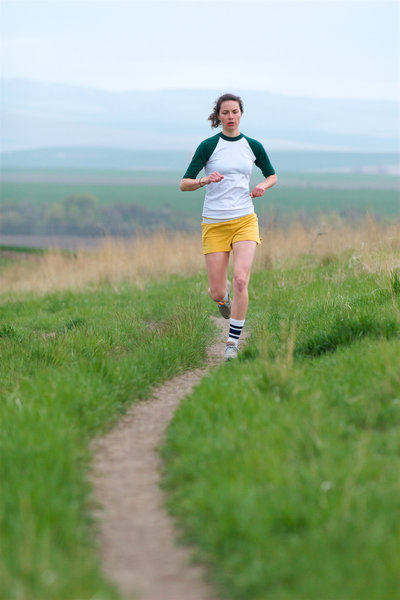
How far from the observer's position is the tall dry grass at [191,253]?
41.8 feet

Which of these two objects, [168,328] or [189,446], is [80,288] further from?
[189,446]

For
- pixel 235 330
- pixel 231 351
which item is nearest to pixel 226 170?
pixel 235 330

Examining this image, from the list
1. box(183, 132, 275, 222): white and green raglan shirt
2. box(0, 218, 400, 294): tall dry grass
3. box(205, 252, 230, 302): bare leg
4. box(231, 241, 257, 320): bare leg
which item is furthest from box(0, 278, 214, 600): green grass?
box(0, 218, 400, 294): tall dry grass

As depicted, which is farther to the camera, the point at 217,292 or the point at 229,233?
the point at 217,292

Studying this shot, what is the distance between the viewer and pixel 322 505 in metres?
3.49

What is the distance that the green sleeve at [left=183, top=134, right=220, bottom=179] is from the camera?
687cm

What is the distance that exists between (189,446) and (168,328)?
3505mm

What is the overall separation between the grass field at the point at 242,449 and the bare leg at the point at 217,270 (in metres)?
0.55

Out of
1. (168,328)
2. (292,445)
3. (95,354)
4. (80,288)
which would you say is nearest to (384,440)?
(292,445)

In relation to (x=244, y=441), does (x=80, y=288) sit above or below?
below

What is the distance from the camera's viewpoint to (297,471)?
383 cm

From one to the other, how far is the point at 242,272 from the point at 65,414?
2601 millimetres

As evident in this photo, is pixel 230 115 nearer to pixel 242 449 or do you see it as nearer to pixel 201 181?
pixel 201 181

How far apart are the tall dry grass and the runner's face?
3.52 meters
